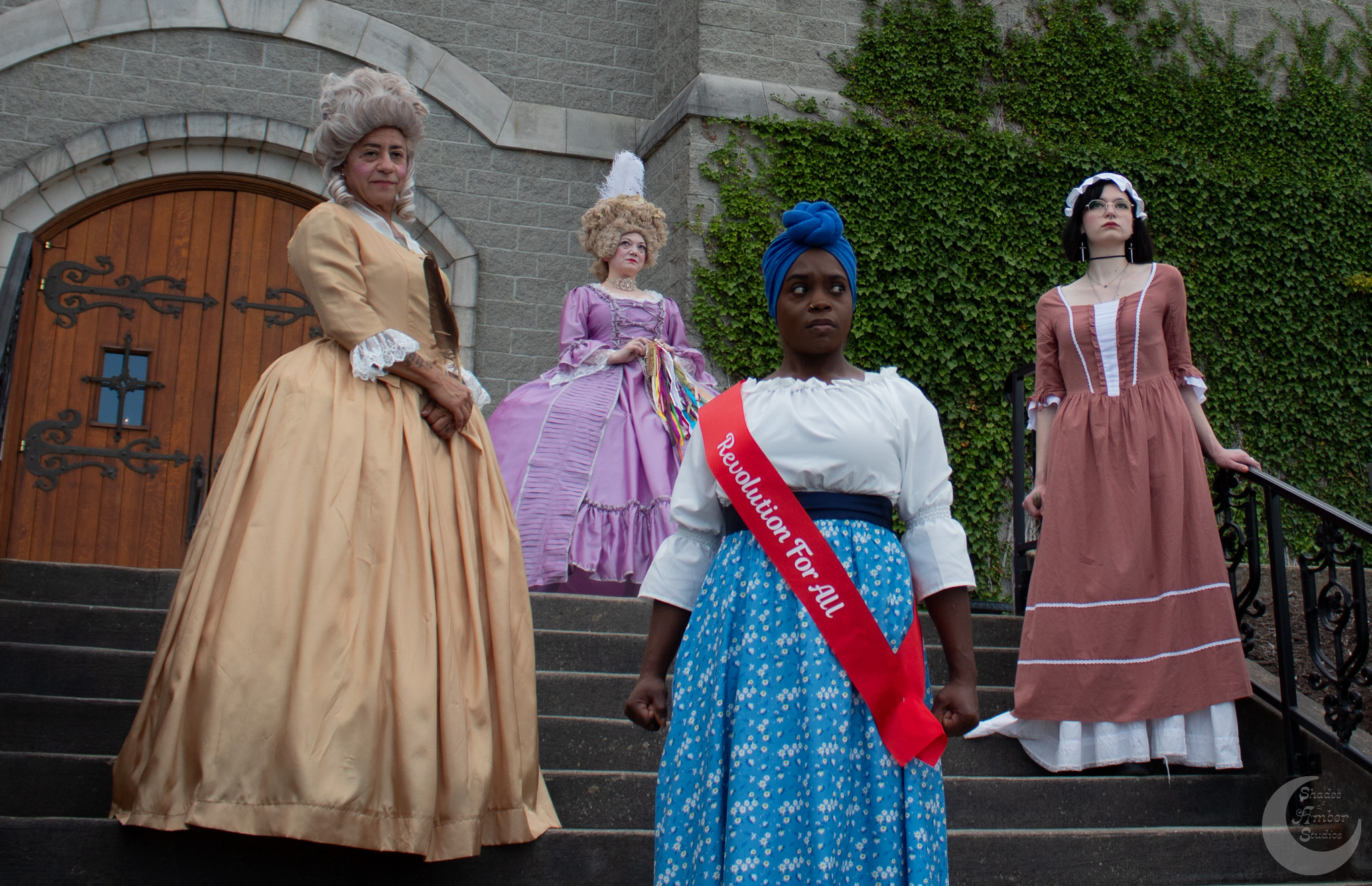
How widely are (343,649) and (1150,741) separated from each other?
7.99 ft

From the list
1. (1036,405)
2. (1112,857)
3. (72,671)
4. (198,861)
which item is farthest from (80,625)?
(1036,405)

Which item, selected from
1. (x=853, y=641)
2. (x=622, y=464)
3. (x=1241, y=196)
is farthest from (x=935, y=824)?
(x=1241, y=196)

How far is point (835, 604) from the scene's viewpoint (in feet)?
6.25

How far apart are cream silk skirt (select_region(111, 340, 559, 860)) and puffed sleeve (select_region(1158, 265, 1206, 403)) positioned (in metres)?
2.27

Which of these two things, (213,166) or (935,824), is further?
(213,166)

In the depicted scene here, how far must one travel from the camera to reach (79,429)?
6.29 m

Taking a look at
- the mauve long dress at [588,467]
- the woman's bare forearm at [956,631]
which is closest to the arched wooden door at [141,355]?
the mauve long dress at [588,467]

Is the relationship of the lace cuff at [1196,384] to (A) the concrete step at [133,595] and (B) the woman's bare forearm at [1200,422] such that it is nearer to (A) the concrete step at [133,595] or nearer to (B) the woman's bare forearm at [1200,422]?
(B) the woman's bare forearm at [1200,422]

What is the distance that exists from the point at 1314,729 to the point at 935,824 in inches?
85.2

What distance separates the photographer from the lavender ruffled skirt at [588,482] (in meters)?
4.87

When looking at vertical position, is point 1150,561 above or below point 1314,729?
above

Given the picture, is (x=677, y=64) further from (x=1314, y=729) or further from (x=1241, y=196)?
(x=1314, y=729)

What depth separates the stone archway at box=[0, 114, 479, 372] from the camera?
6297 millimetres

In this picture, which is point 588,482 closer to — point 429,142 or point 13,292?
point 13,292
